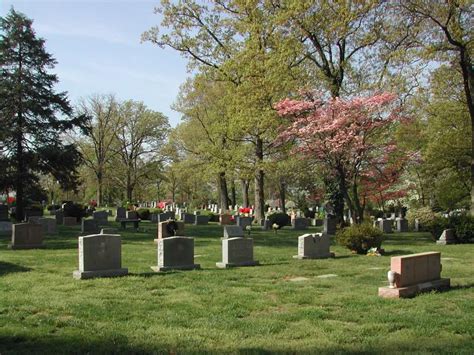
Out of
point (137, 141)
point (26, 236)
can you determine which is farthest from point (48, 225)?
point (137, 141)

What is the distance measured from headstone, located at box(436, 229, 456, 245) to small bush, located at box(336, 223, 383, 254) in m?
5.38

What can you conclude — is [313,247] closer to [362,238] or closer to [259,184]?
[362,238]

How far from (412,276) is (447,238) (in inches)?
488

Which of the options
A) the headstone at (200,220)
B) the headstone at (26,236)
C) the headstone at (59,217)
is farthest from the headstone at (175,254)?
the headstone at (200,220)

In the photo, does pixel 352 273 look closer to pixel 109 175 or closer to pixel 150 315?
pixel 150 315

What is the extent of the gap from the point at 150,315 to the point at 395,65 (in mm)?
20395

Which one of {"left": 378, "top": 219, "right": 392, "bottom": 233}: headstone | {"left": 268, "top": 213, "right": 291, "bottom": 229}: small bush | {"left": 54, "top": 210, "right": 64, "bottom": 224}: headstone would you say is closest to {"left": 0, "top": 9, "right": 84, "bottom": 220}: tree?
{"left": 54, "top": 210, "right": 64, "bottom": 224}: headstone

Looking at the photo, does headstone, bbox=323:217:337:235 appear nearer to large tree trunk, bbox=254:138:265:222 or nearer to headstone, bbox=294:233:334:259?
large tree trunk, bbox=254:138:265:222

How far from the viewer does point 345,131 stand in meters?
21.3

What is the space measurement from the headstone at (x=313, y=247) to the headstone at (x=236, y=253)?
192cm

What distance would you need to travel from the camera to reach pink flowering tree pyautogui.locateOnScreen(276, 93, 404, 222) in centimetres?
2114

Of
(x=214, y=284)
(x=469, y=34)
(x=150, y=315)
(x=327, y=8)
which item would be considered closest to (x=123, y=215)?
(x=327, y=8)

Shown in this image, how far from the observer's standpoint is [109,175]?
62.4 metres

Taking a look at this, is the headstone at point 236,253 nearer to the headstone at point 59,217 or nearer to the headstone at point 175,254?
the headstone at point 175,254
